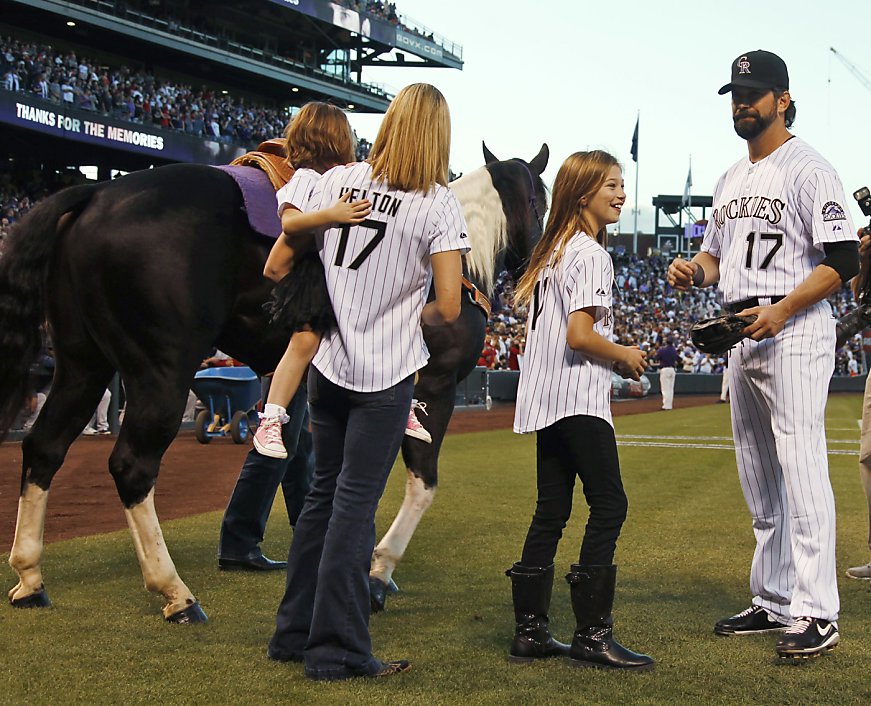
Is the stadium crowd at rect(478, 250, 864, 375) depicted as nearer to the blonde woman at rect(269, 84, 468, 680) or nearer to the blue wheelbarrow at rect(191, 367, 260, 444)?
the blue wheelbarrow at rect(191, 367, 260, 444)

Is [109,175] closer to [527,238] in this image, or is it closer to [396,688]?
[527,238]

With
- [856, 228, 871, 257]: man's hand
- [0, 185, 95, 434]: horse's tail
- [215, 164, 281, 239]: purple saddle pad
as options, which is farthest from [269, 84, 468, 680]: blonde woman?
[856, 228, 871, 257]: man's hand

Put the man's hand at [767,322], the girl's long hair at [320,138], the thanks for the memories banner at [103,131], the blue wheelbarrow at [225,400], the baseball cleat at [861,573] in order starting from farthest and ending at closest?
the thanks for the memories banner at [103,131]
the blue wheelbarrow at [225,400]
the baseball cleat at [861,573]
the girl's long hair at [320,138]
the man's hand at [767,322]

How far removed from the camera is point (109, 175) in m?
40.5

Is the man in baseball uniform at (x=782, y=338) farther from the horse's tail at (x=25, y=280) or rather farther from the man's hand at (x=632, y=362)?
the horse's tail at (x=25, y=280)

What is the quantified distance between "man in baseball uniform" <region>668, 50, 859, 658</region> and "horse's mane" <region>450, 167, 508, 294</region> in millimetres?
1630

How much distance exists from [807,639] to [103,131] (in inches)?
1306

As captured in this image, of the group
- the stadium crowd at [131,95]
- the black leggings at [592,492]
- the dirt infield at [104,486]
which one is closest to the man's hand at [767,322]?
the black leggings at [592,492]

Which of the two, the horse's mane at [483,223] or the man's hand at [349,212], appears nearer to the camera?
the man's hand at [349,212]

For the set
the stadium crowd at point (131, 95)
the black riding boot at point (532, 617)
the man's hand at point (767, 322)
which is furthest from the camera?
the stadium crowd at point (131, 95)

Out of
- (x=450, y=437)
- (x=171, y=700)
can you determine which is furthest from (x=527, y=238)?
(x=450, y=437)

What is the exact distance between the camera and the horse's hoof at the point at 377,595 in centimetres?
512

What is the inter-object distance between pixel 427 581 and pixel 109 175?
37820 millimetres

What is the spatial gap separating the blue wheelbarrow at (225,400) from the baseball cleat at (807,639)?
1090cm
